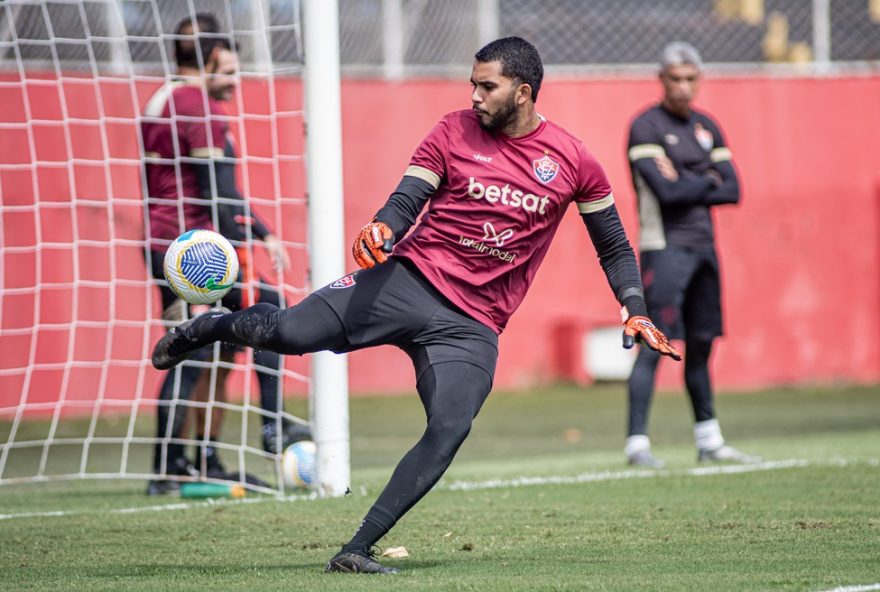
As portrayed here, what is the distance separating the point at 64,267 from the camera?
1366 centimetres

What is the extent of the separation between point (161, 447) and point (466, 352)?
3543mm

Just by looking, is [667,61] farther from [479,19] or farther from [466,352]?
[479,19]

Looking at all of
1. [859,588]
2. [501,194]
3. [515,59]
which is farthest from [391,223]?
[859,588]

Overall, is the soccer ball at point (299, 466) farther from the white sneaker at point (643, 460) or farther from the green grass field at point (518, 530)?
the white sneaker at point (643, 460)

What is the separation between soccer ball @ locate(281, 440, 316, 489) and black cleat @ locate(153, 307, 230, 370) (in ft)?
7.17

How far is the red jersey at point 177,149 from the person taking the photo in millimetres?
8078

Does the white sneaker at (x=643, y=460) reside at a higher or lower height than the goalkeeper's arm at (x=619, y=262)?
lower

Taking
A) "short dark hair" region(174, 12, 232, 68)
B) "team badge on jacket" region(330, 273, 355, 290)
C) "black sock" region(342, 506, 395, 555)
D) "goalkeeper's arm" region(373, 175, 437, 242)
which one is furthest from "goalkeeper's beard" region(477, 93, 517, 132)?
"short dark hair" region(174, 12, 232, 68)

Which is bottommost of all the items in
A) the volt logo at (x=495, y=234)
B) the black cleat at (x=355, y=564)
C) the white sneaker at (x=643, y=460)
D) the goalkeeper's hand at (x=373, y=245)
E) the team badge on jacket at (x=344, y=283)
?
the black cleat at (x=355, y=564)

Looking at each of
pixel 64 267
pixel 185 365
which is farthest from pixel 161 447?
pixel 64 267

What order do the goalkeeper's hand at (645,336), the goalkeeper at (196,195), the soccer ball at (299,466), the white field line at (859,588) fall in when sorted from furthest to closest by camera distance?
the goalkeeper at (196,195), the soccer ball at (299,466), the goalkeeper's hand at (645,336), the white field line at (859,588)

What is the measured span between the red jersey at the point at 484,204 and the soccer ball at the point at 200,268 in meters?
0.83

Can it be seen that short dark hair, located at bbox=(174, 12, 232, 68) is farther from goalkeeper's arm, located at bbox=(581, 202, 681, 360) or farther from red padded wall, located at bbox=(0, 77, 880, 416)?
red padded wall, located at bbox=(0, 77, 880, 416)

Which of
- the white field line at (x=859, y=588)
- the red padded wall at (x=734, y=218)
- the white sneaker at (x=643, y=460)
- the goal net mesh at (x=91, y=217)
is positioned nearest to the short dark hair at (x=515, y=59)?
the white field line at (x=859, y=588)
